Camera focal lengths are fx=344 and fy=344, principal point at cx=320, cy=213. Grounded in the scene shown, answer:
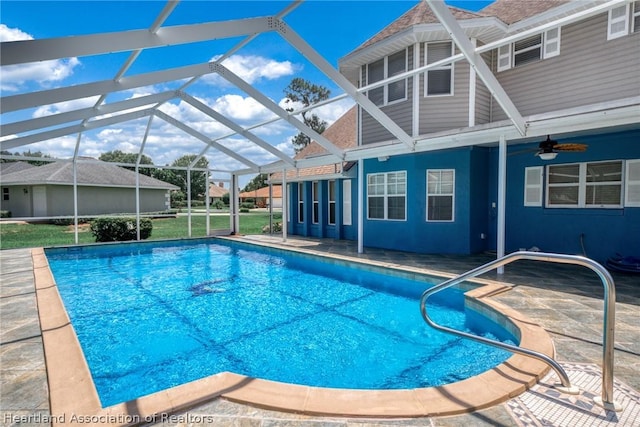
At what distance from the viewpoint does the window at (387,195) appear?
439 inches

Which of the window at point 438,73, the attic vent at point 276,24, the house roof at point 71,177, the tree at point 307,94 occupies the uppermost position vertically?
the tree at point 307,94

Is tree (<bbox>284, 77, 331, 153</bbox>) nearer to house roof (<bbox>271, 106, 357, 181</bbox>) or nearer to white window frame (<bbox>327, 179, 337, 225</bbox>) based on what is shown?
house roof (<bbox>271, 106, 357, 181</bbox>)

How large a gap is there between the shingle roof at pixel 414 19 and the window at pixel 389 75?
0.67 metres

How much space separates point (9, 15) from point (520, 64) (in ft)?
37.7

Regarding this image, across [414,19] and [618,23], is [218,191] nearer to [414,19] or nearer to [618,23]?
[414,19]

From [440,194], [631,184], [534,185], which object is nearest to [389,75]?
[440,194]

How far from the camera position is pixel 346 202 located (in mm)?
13844

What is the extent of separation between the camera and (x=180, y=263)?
10.8 metres

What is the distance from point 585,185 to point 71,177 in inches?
1065

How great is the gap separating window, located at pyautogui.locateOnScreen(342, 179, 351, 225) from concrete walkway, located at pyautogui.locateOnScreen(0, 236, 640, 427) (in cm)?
742

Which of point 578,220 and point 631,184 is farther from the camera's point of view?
point 578,220

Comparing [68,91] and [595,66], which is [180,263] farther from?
[595,66]

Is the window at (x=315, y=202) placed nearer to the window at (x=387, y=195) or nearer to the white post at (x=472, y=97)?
the window at (x=387, y=195)

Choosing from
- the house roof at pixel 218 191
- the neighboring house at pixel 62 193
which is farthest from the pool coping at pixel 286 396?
the house roof at pixel 218 191
